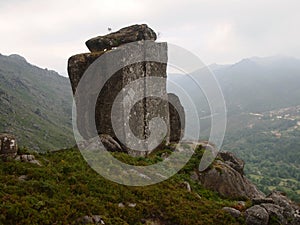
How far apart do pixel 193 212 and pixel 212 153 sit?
455 inches

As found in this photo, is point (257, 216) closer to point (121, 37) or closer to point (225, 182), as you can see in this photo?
point (225, 182)

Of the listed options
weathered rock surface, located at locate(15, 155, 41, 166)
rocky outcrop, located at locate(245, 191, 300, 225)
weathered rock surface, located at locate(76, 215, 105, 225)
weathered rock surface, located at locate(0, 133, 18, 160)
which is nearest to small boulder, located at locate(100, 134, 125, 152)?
weathered rock surface, located at locate(15, 155, 41, 166)

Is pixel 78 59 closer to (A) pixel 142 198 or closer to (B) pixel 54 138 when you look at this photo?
(A) pixel 142 198

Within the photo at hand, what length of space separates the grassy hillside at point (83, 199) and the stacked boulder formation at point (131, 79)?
725cm

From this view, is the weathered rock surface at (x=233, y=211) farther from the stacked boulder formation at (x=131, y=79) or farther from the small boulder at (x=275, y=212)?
the stacked boulder formation at (x=131, y=79)

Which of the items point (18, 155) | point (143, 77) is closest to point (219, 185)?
point (143, 77)

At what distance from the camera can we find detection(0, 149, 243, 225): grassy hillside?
15570 millimetres

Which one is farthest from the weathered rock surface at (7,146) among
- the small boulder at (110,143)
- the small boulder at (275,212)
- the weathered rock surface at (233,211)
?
the small boulder at (275,212)

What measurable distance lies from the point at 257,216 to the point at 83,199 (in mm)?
9900

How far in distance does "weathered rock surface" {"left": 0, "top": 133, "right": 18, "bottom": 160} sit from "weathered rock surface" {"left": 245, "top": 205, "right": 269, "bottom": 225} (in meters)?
14.3

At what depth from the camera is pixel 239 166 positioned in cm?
3158

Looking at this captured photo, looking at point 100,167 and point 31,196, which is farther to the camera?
point 100,167

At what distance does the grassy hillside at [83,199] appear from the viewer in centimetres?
1557

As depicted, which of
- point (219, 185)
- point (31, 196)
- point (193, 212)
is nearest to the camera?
point (31, 196)
